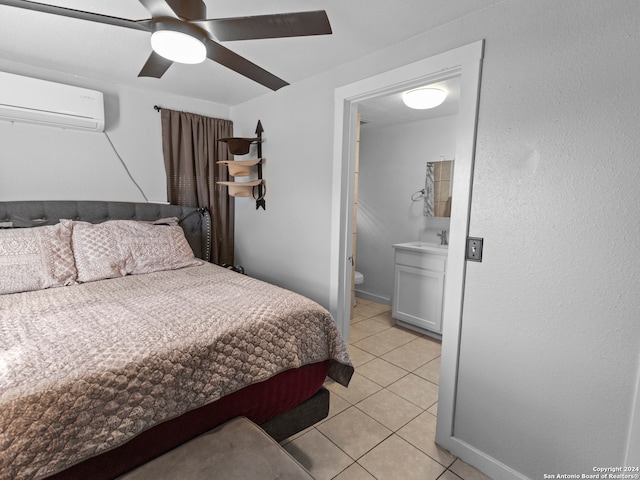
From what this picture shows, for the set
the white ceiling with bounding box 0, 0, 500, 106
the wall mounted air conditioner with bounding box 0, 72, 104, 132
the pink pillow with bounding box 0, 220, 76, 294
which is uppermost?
the white ceiling with bounding box 0, 0, 500, 106

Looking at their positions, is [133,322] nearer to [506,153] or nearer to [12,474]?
[12,474]

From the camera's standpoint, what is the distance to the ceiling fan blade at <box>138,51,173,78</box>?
5.72 feet

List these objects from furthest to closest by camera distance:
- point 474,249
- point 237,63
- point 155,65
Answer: point 155,65
point 237,63
point 474,249

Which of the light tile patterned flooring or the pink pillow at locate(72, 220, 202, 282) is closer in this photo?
the light tile patterned flooring

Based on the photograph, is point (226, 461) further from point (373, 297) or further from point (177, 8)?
point (373, 297)

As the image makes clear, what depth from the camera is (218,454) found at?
1141 millimetres

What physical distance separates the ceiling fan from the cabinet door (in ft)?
7.76

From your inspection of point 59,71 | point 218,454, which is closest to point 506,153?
point 218,454

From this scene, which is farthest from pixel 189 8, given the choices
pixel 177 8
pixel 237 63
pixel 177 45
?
pixel 237 63

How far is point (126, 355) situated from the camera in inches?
45.9

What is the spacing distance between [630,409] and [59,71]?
3.96 meters

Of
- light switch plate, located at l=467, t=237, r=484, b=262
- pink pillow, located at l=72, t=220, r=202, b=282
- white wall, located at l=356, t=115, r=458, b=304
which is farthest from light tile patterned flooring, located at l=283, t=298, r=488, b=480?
pink pillow, located at l=72, t=220, r=202, b=282

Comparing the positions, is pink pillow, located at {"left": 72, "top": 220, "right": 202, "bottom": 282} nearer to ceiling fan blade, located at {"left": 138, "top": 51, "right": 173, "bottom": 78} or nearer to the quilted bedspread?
the quilted bedspread

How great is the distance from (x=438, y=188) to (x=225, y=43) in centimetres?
257
